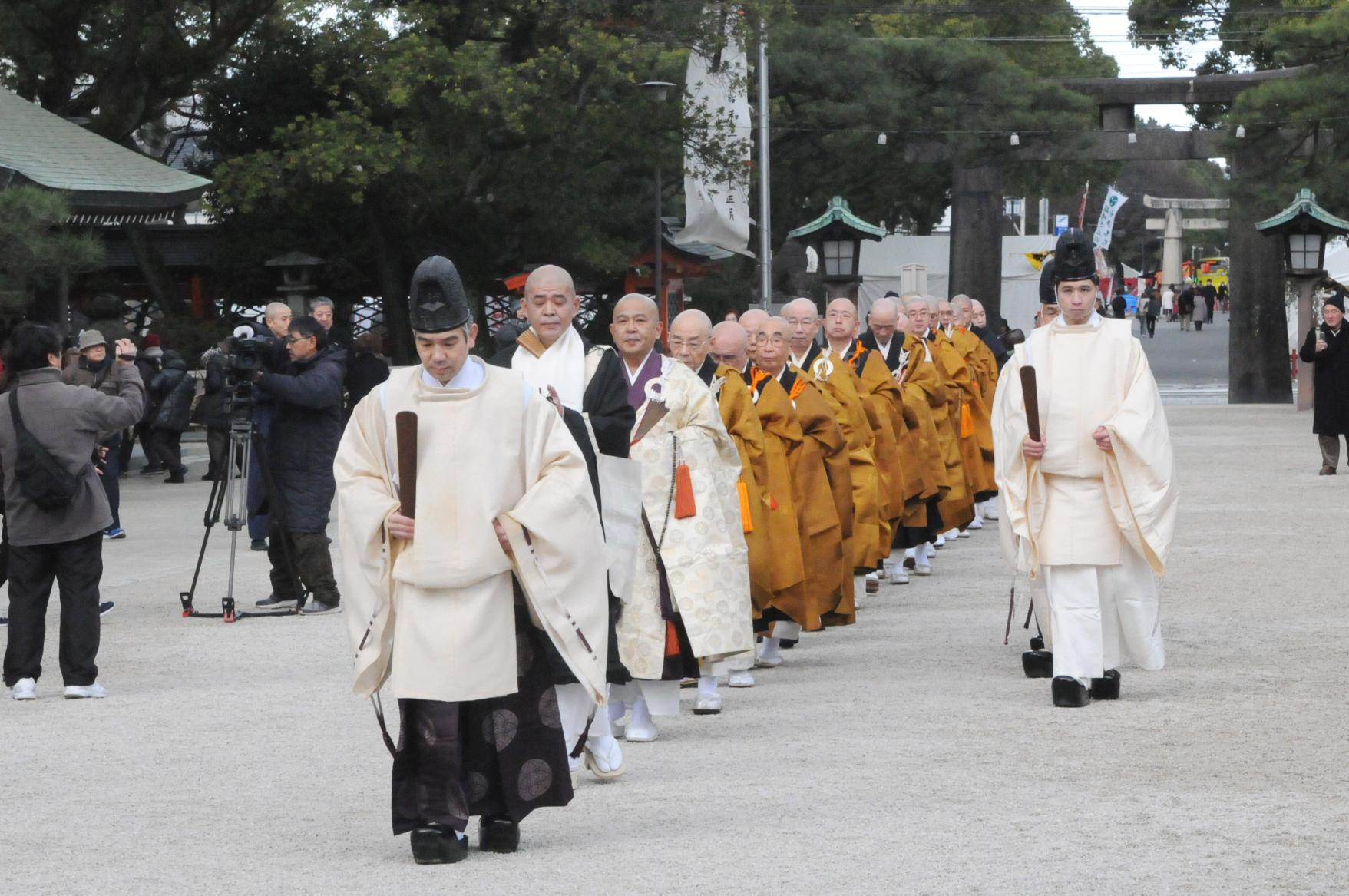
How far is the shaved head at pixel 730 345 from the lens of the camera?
9027 millimetres

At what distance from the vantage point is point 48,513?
8.62m

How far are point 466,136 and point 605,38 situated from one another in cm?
222

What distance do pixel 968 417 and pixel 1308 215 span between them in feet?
49.5

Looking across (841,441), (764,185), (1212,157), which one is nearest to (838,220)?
(764,185)

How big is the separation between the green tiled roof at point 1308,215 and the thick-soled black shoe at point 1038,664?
68.2ft

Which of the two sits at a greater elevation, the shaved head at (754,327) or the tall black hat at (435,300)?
the tall black hat at (435,300)

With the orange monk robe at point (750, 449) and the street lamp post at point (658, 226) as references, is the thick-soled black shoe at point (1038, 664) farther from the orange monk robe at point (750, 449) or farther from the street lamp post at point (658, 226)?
the street lamp post at point (658, 226)

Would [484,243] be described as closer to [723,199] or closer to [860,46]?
[723,199]

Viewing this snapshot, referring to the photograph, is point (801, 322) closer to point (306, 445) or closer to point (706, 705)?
point (306, 445)

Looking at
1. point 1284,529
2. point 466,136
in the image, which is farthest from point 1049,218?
point 1284,529

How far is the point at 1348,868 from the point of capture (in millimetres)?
5246

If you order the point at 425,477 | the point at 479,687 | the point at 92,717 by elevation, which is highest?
the point at 425,477

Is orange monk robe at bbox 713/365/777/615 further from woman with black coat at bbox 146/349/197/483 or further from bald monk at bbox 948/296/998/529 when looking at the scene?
woman with black coat at bbox 146/349/197/483

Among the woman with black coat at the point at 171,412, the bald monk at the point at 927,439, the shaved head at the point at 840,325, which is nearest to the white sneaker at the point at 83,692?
the shaved head at the point at 840,325
